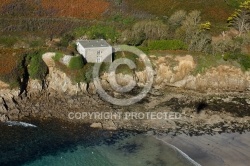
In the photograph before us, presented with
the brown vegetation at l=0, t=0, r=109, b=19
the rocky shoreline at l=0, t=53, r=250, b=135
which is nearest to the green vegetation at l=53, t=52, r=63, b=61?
the rocky shoreline at l=0, t=53, r=250, b=135

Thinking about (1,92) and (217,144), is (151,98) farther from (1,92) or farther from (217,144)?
(1,92)

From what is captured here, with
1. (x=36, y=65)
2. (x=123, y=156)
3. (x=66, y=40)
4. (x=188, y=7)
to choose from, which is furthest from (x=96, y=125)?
(x=188, y=7)

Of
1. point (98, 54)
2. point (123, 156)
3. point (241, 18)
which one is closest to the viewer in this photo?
point (123, 156)

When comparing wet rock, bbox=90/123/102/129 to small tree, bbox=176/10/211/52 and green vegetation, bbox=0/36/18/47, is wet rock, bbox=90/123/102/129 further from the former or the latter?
green vegetation, bbox=0/36/18/47

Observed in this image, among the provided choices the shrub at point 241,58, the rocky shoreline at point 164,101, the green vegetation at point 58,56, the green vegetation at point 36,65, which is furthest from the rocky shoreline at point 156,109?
the shrub at point 241,58

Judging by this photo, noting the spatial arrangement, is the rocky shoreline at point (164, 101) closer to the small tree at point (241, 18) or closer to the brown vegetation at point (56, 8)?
the small tree at point (241, 18)

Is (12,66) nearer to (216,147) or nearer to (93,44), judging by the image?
(93,44)
